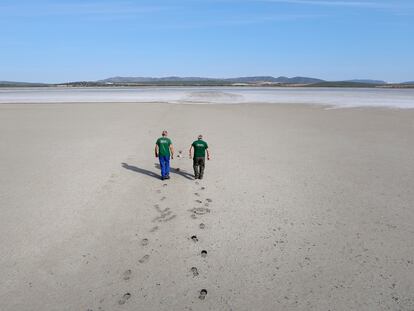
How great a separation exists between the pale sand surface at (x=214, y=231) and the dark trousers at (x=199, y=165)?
433mm

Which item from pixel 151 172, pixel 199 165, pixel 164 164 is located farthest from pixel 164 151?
pixel 151 172

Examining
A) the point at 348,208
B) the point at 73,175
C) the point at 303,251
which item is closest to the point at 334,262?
the point at 303,251

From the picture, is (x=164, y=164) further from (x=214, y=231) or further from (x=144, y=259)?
(x=144, y=259)

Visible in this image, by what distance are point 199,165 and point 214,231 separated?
439cm

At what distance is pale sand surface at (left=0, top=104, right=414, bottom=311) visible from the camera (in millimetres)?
6254

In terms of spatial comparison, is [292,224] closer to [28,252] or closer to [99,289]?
[99,289]

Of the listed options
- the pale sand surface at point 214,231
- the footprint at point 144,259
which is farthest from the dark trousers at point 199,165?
the footprint at point 144,259

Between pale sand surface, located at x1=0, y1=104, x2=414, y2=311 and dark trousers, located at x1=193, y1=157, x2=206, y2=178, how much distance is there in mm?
433

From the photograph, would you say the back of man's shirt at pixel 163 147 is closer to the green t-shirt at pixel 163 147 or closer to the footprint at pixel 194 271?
the green t-shirt at pixel 163 147

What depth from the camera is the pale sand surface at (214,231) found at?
A: 6.25 metres

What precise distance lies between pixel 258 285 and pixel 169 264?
1.77 meters

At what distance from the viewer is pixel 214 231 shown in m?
8.54

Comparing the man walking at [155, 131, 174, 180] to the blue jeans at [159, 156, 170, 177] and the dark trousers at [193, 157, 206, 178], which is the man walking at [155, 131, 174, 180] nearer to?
the blue jeans at [159, 156, 170, 177]

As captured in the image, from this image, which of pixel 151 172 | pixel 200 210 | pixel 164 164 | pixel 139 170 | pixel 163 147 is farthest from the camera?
pixel 139 170
